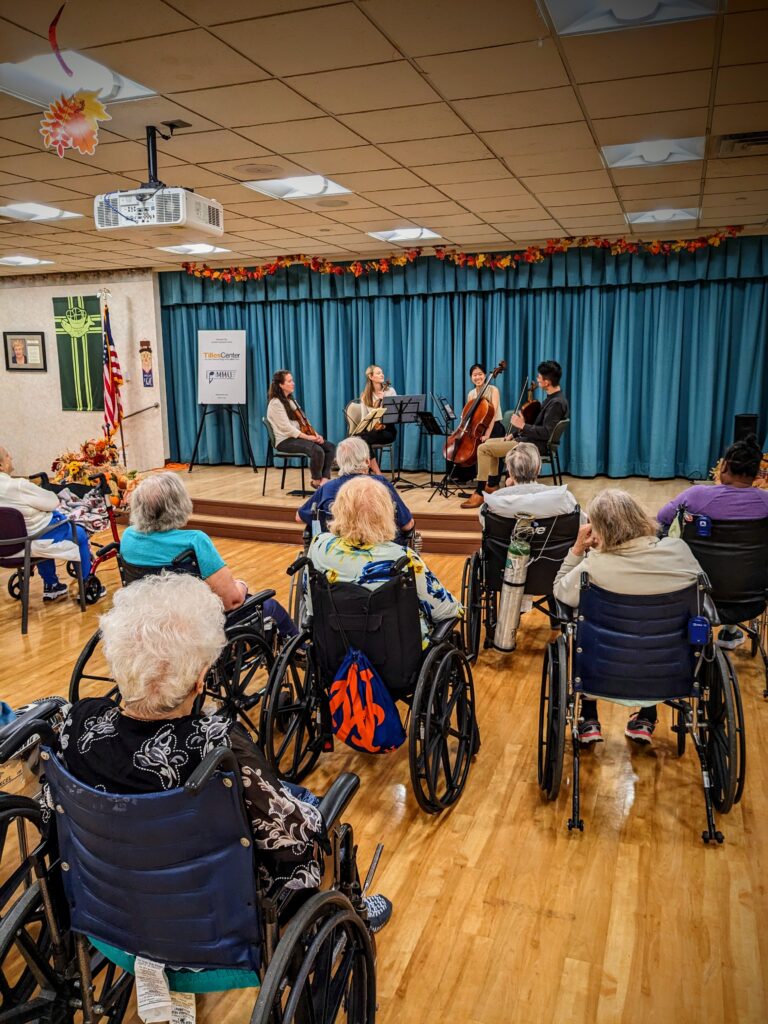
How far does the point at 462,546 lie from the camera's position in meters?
6.00

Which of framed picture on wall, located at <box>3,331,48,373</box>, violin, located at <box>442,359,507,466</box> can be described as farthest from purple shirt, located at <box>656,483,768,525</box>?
framed picture on wall, located at <box>3,331,48,373</box>

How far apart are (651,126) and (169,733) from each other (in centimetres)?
356

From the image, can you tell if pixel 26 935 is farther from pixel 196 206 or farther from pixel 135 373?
pixel 135 373

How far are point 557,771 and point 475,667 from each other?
132 cm

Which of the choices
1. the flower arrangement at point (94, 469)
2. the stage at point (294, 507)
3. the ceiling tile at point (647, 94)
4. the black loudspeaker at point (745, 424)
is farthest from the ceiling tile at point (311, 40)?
the black loudspeaker at point (745, 424)

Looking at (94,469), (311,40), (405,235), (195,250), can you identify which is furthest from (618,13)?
(195,250)

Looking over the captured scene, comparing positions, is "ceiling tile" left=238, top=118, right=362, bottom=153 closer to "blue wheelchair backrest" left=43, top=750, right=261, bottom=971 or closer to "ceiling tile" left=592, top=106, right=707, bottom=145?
"ceiling tile" left=592, top=106, right=707, bottom=145

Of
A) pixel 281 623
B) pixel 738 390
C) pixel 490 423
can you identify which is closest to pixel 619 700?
pixel 281 623

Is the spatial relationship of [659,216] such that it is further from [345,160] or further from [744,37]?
[744,37]

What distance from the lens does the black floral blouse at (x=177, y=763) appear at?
1.25 metres

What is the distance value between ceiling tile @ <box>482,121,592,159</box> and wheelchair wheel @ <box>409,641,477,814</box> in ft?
8.41

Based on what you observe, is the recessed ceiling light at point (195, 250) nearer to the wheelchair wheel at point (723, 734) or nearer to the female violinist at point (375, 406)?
the female violinist at point (375, 406)

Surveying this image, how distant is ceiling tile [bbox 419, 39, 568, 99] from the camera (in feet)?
9.00

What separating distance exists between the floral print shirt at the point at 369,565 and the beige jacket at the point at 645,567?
1.63 ft
